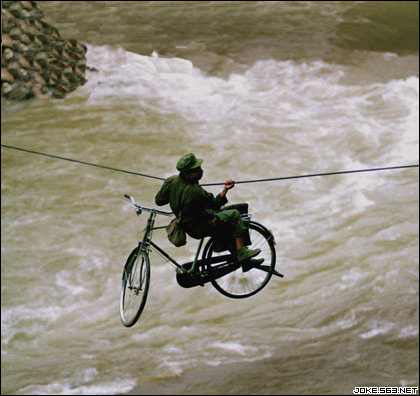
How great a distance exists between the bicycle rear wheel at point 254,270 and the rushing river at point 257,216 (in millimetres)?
11624

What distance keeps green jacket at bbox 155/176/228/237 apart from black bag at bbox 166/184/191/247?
15 mm

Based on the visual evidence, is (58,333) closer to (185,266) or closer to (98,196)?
(98,196)

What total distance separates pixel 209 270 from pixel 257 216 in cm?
1189

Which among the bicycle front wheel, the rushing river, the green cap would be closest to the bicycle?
the bicycle front wheel

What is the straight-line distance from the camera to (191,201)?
2.34 metres

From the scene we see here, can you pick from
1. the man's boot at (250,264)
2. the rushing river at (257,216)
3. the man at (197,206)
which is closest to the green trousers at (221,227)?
the man at (197,206)

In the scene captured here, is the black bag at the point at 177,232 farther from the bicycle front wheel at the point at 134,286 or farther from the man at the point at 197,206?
the bicycle front wheel at the point at 134,286

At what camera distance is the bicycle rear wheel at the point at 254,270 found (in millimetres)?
2549

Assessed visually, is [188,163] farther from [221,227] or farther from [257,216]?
[257,216]

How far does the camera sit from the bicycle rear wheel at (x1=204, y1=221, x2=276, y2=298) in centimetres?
255

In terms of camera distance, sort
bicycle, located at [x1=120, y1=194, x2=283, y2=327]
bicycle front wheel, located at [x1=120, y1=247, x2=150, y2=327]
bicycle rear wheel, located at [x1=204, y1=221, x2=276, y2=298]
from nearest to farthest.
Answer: bicycle front wheel, located at [x1=120, y1=247, x2=150, y2=327], bicycle, located at [x1=120, y1=194, x2=283, y2=327], bicycle rear wheel, located at [x1=204, y1=221, x2=276, y2=298]

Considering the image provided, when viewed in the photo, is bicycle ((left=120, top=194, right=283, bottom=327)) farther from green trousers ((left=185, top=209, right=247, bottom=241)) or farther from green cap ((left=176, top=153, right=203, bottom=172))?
green cap ((left=176, top=153, right=203, bottom=172))

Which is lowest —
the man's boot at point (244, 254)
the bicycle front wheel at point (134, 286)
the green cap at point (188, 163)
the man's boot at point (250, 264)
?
the bicycle front wheel at point (134, 286)

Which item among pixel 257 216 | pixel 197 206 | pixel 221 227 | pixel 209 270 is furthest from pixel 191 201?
pixel 257 216
